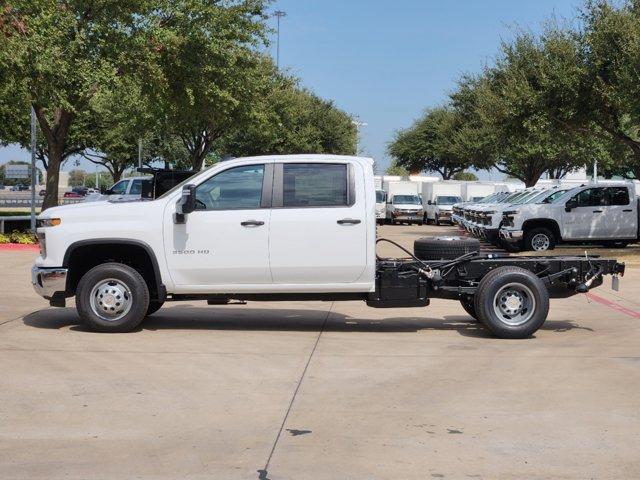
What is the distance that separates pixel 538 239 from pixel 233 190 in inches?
632

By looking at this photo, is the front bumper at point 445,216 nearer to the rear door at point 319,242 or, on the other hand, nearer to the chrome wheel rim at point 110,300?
the rear door at point 319,242

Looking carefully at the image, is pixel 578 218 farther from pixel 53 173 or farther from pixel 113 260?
pixel 113 260

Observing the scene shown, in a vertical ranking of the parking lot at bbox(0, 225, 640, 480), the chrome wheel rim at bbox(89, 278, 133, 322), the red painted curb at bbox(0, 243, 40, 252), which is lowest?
the parking lot at bbox(0, 225, 640, 480)

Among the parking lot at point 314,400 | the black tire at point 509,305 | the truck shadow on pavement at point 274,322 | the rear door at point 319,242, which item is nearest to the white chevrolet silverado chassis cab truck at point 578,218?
the truck shadow on pavement at point 274,322

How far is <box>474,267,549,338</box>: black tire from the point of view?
10250 mm

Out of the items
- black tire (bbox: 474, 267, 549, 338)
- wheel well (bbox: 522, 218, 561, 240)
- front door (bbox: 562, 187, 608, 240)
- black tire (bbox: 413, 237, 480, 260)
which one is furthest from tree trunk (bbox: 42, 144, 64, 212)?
black tire (bbox: 474, 267, 549, 338)

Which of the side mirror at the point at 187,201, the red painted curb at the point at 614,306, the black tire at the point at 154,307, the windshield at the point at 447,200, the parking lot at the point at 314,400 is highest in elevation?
the windshield at the point at 447,200

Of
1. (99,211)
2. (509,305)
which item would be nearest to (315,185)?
(99,211)

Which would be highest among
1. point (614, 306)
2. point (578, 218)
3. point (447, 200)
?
point (447, 200)

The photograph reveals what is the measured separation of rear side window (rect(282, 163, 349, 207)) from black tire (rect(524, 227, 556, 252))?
15407 millimetres

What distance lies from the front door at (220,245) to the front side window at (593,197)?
16.5 meters

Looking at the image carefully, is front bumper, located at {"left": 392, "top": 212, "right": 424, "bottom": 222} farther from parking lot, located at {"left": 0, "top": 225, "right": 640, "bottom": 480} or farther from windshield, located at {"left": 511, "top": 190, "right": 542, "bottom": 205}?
parking lot, located at {"left": 0, "top": 225, "right": 640, "bottom": 480}

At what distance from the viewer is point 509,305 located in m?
10.4

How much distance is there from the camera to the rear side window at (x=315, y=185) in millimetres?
10242
